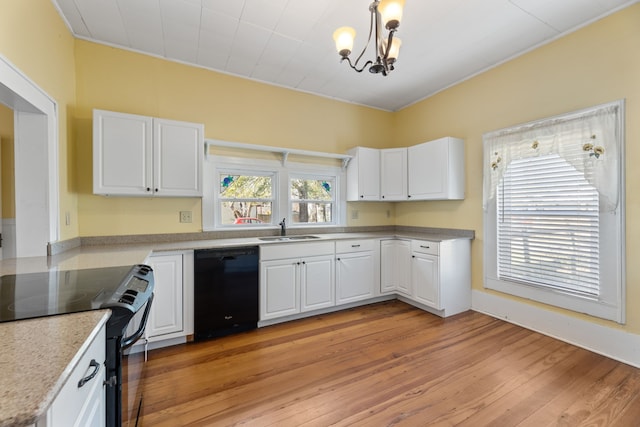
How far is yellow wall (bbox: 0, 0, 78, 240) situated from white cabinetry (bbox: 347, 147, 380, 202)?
9.85 feet

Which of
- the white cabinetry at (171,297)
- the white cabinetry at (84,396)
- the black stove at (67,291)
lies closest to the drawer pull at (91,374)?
the white cabinetry at (84,396)

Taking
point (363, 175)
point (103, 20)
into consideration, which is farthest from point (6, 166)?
point (363, 175)

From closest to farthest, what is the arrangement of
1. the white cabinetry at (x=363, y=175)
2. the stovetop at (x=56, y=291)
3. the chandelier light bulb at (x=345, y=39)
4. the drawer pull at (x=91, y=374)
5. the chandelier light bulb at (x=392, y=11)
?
the drawer pull at (x=91, y=374) < the stovetop at (x=56, y=291) < the chandelier light bulb at (x=392, y=11) < the chandelier light bulb at (x=345, y=39) < the white cabinetry at (x=363, y=175)

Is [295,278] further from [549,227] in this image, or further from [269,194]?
[549,227]

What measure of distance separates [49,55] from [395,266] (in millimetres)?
3862

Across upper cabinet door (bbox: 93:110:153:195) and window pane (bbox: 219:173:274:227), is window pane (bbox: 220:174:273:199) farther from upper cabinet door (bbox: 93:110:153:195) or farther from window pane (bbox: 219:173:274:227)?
upper cabinet door (bbox: 93:110:153:195)

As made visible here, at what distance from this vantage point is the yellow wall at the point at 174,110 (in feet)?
8.52

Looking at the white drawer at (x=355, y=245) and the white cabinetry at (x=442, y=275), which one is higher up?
the white drawer at (x=355, y=245)

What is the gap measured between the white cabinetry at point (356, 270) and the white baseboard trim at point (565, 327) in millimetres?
1223

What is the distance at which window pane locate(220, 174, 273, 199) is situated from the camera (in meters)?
3.28

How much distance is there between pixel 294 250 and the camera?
297 centimetres

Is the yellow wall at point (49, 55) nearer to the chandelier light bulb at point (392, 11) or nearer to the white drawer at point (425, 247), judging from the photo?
the chandelier light bulb at point (392, 11)

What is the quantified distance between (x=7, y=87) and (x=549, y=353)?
4.22m

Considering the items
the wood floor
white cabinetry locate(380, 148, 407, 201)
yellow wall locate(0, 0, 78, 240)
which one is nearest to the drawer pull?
the wood floor
